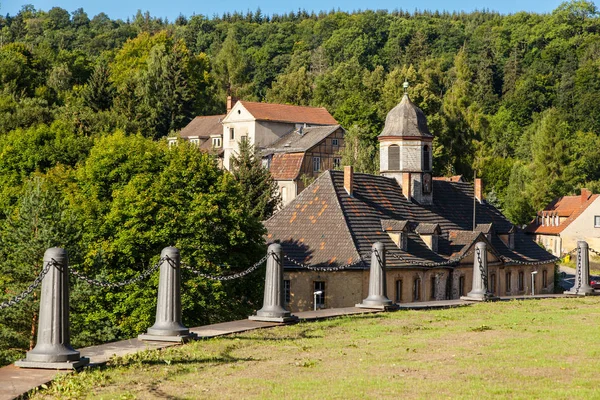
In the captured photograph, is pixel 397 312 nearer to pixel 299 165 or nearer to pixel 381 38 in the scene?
pixel 299 165

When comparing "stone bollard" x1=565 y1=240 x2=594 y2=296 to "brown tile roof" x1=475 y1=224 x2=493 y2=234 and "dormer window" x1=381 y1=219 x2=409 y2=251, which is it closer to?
"dormer window" x1=381 y1=219 x2=409 y2=251

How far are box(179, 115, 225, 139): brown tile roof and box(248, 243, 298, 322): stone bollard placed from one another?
272 ft

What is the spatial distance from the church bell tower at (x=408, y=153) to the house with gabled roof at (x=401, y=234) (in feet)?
0.19

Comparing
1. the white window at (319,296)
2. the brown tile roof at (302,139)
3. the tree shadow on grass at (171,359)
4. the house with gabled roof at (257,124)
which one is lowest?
the white window at (319,296)

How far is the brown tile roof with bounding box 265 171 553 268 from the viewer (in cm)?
4544

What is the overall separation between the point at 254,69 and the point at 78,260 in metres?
145

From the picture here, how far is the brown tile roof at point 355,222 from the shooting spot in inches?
1789

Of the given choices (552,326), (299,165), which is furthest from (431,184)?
(552,326)

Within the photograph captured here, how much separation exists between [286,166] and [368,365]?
2856 inches

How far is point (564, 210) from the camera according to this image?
295 feet

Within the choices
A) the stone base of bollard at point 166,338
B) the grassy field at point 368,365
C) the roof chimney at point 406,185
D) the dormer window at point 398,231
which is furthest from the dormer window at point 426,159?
the stone base of bollard at point 166,338

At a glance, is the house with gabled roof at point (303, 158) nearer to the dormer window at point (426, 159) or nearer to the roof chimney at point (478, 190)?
the roof chimney at point (478, 190)

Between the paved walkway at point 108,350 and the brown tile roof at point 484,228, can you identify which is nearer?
the paved walkway at point 108,350

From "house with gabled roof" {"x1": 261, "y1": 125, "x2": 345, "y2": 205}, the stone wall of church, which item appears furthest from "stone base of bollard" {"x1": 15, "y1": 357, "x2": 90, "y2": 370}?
"house with gabled roof" {"x1": 261, "y1": 125, "x2": 345, "y2": 205}
